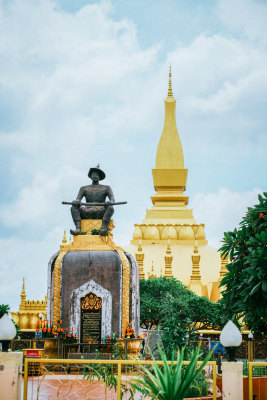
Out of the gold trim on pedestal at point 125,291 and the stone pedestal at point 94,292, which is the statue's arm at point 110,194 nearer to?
the stone pedestal at point 94,292

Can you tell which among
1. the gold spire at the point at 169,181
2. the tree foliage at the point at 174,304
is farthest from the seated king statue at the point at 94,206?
the gold spire at the point at 169,181

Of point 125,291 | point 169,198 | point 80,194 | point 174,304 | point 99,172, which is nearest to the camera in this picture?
point 125,291

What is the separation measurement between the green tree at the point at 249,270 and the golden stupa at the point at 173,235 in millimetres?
25485

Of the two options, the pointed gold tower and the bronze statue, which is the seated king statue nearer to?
the bronze statue

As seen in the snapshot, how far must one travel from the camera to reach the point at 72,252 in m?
16.5

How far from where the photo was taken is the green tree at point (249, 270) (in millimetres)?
10727

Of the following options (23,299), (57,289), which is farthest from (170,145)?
(57,289)

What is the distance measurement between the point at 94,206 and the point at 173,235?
87.0ft

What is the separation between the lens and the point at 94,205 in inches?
674

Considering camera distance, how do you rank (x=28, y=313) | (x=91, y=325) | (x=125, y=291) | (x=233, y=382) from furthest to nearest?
(x=28, y=313)
(x=125, y=291)
(x=91, y=325)
(x=233, y=382)

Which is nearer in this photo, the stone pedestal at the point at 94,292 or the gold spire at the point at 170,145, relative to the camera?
the stone pedestal at the point at 94,292

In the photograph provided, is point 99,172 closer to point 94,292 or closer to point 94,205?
point 94,205

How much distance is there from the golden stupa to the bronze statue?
20524 mm

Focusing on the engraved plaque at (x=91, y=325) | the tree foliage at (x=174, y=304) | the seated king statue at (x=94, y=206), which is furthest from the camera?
the tree foliage at (x=174, y=304)
